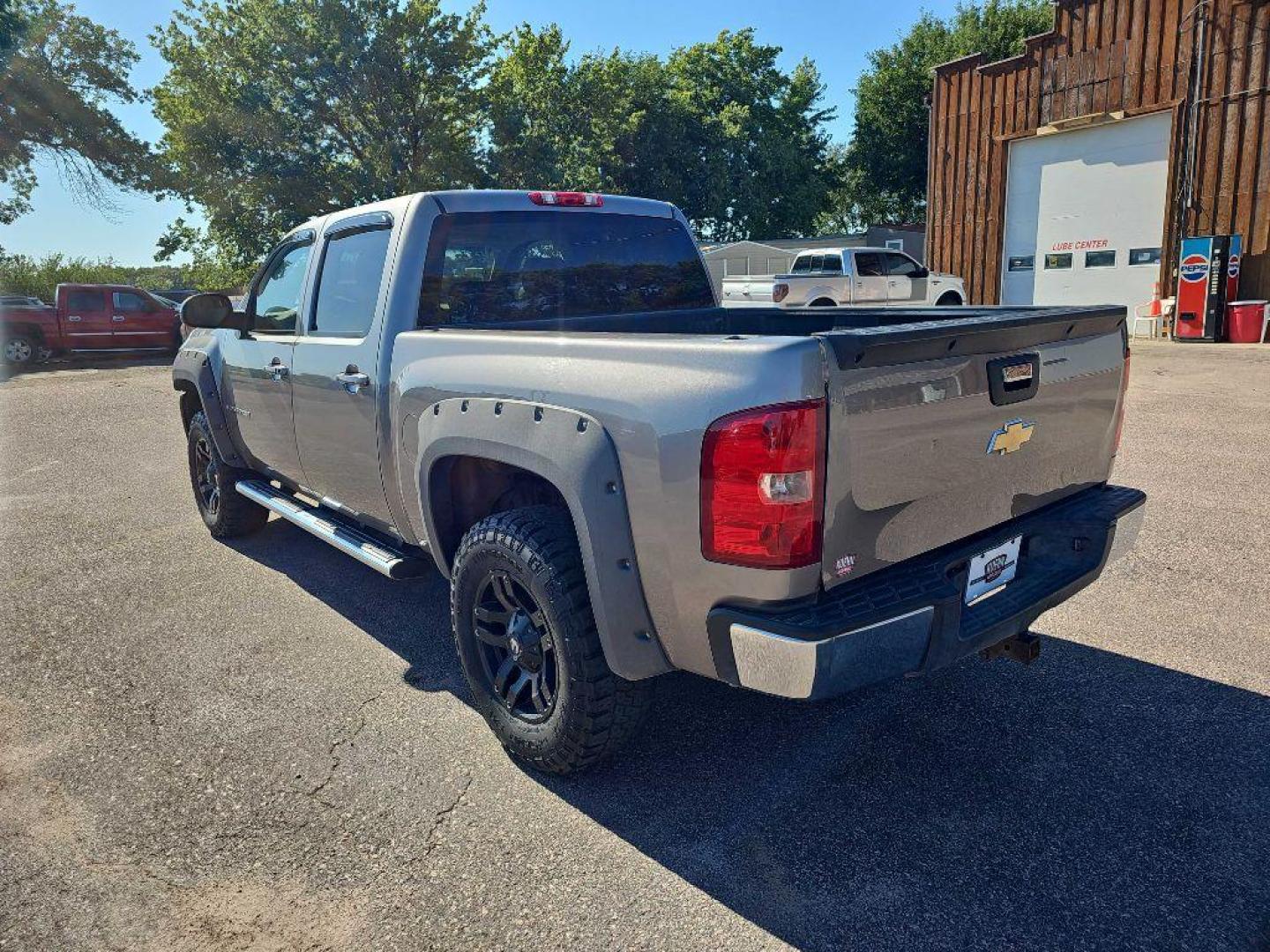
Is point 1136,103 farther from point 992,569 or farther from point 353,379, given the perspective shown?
point 353,379

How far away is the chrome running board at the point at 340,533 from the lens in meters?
3.58

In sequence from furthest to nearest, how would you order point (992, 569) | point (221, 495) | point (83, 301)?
1. point (83, 301)
2. point (221, 495)
3. point (992, 569)

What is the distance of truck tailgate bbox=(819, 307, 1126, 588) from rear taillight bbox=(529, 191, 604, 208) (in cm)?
189

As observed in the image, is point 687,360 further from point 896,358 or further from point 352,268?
point 352,268

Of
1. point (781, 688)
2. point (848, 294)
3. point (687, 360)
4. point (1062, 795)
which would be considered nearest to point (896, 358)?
point (687, 360)

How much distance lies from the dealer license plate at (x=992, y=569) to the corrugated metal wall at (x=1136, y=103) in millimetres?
18162

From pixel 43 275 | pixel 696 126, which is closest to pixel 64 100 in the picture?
pixel 43 275

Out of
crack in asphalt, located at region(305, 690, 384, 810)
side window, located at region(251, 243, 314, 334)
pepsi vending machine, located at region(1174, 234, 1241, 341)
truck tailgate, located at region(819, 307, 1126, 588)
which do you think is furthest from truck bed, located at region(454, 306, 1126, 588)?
pepsi vending machine, located at region(1174, 234, 1241, 341)

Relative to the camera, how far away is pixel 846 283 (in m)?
17.6

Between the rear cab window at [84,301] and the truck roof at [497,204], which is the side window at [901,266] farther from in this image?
the rear cab window at [84,301]

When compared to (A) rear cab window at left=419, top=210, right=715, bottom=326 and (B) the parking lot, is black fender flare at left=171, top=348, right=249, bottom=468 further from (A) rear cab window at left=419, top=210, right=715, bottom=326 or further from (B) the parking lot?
(A) rear cab window at left=419, top=210, right=715, bottom=326

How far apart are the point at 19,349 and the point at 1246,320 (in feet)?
84.0

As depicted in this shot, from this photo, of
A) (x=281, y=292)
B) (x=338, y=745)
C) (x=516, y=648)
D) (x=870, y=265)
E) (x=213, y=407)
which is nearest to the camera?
(x=516, y=648)

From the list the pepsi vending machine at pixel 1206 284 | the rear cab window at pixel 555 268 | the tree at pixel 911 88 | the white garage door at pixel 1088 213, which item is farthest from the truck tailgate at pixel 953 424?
the tree at pixel 911 88
